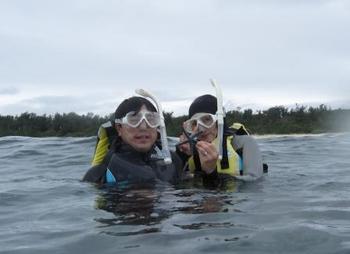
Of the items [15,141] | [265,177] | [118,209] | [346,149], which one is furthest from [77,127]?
[118,209]

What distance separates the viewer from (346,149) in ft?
42.7

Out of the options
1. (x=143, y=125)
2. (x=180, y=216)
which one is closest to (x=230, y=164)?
(x=143, y=125)

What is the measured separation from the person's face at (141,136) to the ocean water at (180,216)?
531mm

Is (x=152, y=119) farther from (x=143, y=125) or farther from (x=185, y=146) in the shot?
(x=185, y=146)

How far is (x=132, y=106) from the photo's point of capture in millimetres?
7566

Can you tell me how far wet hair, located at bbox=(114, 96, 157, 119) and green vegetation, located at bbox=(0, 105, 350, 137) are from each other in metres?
10.6

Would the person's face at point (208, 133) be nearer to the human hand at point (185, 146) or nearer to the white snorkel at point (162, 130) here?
the human hand at point (185, 146)

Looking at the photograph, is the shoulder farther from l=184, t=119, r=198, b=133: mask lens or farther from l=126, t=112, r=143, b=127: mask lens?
l=184, t=119, r=198, b=133: mask lens

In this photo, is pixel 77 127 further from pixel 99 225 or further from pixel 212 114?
pixel 99 225

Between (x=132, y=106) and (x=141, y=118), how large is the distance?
0.21 m

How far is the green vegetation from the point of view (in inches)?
760

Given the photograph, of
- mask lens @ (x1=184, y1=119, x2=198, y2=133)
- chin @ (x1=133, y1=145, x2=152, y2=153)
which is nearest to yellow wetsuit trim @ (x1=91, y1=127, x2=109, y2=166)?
chin @ (x1=133, y1=145, x2=152, y2=153)

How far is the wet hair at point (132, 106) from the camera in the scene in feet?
24.8

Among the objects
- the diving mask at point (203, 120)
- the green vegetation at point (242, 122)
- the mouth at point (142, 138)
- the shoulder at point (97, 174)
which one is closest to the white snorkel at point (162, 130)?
the mouth at point (142, 138)
